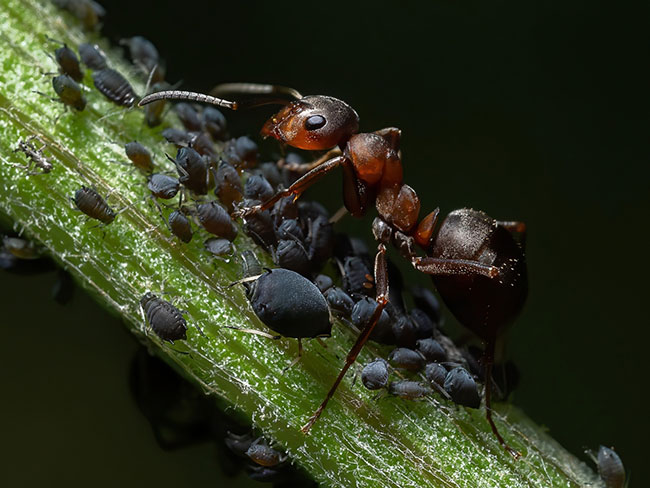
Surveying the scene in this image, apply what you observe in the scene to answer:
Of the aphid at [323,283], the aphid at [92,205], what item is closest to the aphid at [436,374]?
the aphid at [323,283]

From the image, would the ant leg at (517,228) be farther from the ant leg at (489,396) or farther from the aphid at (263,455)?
the aphid at (263,455)

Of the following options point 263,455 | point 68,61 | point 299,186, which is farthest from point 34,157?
point 263,455

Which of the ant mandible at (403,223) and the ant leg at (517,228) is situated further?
the ant leg at (517,228)

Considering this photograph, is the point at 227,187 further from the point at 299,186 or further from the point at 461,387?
the point at 461,387

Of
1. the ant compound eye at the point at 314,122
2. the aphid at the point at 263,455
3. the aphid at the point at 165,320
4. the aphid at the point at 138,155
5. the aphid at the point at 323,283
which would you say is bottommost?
the aphid at the point at 263,455

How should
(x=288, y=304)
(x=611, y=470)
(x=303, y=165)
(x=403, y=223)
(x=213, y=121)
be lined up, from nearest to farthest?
(x=288, y=304) → (x=611, y=470) → (x=213, y=121) → (x=403, y=223) → (x=303, y=165)

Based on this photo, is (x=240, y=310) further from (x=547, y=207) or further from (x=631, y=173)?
(x=631, y=173)
